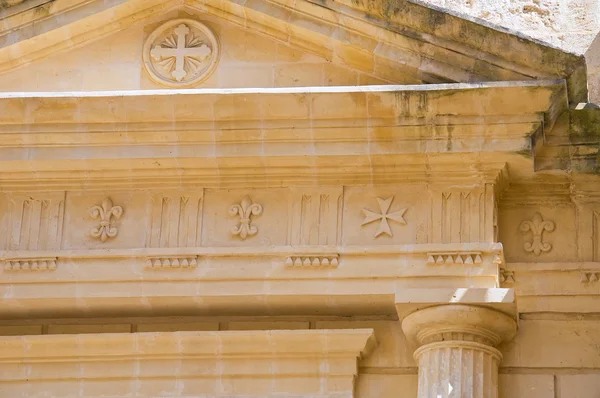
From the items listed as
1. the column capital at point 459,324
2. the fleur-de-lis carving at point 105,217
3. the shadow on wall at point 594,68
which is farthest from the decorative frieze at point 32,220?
the shadow on wall at point 594,68

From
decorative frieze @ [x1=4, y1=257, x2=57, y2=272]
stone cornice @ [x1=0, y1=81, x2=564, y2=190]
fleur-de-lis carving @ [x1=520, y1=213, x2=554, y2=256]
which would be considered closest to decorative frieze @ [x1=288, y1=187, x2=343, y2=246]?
stone cornice @ [x1=0, y1=81, x2=564, y2=190]

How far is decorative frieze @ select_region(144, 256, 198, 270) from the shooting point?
465 inches

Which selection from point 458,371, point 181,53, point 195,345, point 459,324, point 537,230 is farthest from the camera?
point 181,53

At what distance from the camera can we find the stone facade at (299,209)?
1152 centimetres

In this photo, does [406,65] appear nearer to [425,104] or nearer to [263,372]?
[425,104]

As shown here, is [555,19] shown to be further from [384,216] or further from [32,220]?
[32,220]

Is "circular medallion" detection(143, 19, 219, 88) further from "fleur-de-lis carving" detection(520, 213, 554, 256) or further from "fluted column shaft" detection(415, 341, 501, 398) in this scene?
"fluted column shaft" detection(415, 341, 501, 398)

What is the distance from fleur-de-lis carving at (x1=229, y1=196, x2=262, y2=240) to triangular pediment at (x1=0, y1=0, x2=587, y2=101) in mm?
937

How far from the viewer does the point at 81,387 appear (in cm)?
1194

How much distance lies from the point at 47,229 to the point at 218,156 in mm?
1500

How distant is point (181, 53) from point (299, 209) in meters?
1.59

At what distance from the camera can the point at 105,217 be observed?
12.2 m

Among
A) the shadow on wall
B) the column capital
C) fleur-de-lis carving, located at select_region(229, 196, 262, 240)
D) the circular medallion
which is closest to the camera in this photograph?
the column capital

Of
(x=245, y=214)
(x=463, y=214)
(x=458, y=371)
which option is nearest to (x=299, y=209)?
(x=245, y=214)
